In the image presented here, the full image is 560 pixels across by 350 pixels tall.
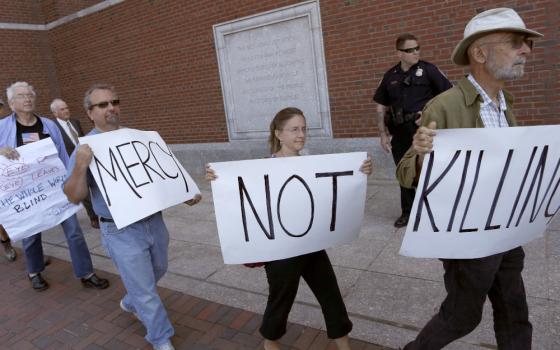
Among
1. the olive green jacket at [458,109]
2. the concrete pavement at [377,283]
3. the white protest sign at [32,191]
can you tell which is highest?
the olive green jacket at [458,109]

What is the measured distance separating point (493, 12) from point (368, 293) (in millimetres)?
2224

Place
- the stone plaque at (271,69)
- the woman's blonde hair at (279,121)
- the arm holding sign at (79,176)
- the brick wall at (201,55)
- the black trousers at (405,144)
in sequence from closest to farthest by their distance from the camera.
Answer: the woman's blonde hair at (279,121) → the arm holding sign at (79,176) → the black trousers at (405,144) → the brick wall at (201,55) → the stone plaque at (271,69)

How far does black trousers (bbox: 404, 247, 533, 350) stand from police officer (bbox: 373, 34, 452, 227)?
2418mm

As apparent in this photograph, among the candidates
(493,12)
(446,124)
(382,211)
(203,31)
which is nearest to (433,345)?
(446,124)

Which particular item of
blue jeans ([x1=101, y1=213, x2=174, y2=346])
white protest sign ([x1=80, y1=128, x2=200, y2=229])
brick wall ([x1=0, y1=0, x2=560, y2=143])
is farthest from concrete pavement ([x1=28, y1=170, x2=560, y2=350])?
brick wall ([x1=0, y1=0, x2=560, y2=143])

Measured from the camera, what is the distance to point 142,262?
2.84 metres

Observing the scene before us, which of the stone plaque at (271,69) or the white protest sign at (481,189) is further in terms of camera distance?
the stone plaque at (271,69)

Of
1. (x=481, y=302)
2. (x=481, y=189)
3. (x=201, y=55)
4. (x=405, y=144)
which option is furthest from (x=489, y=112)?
(x=201, y=55)

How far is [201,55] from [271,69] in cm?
161

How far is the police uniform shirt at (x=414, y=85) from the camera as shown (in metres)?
4.32

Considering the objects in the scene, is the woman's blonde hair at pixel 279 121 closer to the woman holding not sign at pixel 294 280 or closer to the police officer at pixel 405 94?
the woman holding not sign at pixel 294 280

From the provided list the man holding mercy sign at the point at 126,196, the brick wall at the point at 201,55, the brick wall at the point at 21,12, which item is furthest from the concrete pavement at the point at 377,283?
the brick wall at the point at 21,12

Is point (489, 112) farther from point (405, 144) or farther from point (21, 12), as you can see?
point (21, 12)

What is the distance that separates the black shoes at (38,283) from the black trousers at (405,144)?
3723 mm
